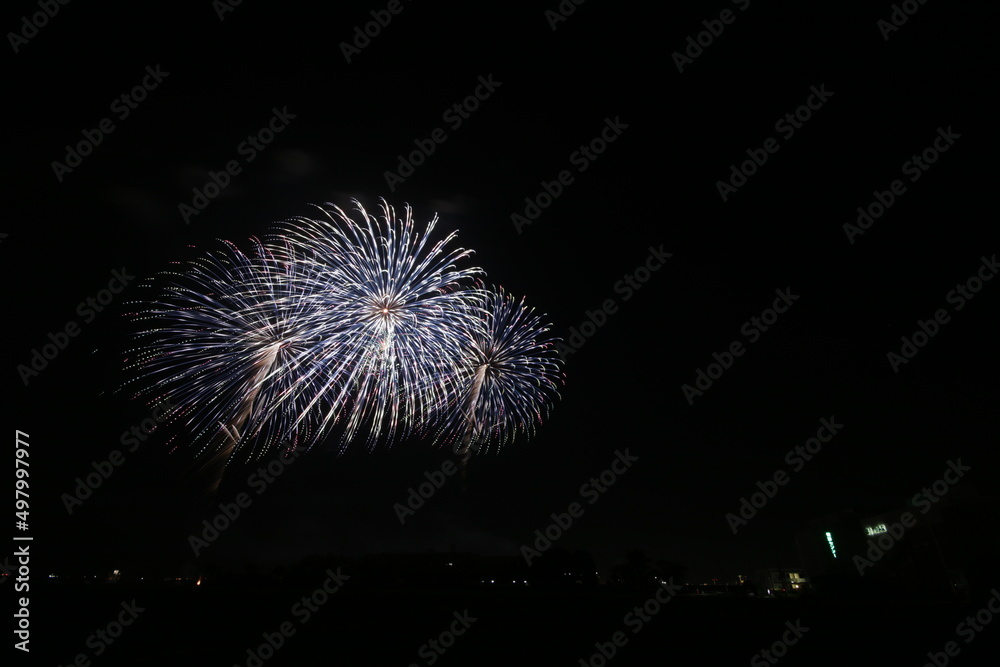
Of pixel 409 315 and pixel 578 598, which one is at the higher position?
pixel 409 315

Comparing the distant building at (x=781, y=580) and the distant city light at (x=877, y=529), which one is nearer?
the distant city light at (x=877, y=529)

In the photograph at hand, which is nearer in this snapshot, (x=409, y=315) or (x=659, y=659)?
(x=659, y=659)

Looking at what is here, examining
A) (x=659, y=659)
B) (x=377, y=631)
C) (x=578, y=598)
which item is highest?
(x=659, y=659)

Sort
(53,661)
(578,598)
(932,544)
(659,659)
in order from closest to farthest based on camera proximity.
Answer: (53,661) → (659,659) → (578,598) → (932,544)

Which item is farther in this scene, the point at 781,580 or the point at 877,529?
the point at 781,580

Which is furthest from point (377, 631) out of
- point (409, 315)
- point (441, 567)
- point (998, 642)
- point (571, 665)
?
point (441, 567)

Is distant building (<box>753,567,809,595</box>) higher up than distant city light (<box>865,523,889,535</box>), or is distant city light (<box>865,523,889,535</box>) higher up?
distant city light (<box>865,523,889,535</box>)

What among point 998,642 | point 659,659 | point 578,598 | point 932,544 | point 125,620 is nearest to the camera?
point 659,659

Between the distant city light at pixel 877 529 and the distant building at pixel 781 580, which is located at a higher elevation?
the distant city light at pixel 877 529

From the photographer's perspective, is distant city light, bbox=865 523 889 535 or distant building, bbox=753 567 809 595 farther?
distant building, bbox=753 567 809 595

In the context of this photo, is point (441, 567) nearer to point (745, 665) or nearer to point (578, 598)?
point (578, 598)

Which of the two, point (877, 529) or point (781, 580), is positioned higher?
point (877, 529)
